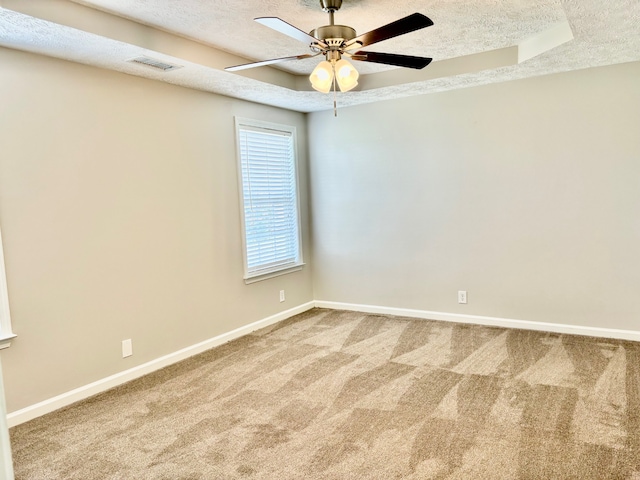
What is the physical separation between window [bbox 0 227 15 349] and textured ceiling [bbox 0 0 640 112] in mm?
1417

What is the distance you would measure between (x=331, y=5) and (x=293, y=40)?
2.59ft

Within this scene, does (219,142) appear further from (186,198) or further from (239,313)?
(239,313)

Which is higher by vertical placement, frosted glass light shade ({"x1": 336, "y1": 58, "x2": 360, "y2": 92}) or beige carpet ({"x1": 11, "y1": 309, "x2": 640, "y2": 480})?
frosted glass light shade ({"x1": 336, "y1": 58, "x2": 360, "y2": 92})

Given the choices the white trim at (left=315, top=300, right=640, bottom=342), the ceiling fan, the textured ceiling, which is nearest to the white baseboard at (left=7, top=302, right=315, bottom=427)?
the white trim at (left=315, top=300, right=640, bottom=342)

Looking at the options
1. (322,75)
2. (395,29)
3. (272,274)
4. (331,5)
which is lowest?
(272,274)

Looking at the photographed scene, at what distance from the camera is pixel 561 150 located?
405 cm

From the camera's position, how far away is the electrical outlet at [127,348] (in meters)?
3.46

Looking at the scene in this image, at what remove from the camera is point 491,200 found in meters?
4.41

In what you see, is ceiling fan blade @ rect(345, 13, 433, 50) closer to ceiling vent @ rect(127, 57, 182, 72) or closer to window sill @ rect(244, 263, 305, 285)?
ceiling vent @ rect(127, 57, 182, 72)

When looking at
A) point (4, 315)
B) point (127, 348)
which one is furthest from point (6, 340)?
point (127, 348)

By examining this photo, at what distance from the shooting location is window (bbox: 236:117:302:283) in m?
4.57

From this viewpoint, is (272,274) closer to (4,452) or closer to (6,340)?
(6,340)

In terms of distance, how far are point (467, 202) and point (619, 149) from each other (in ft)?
4.40

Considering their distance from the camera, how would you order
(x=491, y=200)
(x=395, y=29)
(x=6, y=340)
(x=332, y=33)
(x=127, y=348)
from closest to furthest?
(x=395, y=29) → (x=332, y=33) → (x=6, y=340) → (x=127, y=348) → (x=491, y=200)
